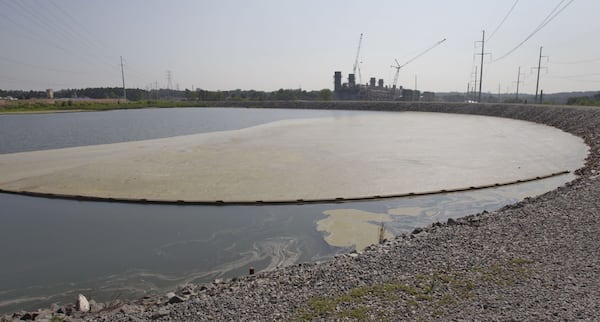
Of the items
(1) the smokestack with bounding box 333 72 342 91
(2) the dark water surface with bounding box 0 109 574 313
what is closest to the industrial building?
(1) the smokestack with bounding box 333 72 342 91

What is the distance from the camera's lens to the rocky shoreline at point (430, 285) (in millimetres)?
3980

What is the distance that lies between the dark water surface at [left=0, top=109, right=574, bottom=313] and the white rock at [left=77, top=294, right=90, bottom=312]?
0.41 meters

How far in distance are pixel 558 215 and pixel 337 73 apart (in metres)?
105

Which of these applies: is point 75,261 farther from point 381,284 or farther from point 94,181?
point 94,181

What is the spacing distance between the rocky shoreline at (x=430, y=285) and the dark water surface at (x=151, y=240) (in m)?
0.79

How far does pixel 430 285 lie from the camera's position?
4.53 m

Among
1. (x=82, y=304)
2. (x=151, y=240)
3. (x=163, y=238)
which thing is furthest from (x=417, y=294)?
(x=151, y=240)

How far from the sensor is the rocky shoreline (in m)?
3.98

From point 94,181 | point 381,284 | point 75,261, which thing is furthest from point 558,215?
point 94,181

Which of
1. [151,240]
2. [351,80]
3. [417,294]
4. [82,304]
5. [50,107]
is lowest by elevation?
[151,240]

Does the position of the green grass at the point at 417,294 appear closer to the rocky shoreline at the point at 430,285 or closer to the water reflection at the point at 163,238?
the rocky shoreline at the point at 430,285

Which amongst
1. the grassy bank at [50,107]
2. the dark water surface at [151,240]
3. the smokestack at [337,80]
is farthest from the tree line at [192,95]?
the dark water surface at [151,240]

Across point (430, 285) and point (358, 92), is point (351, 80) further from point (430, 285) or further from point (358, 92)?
point (430, 285)

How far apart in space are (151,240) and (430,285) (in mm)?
5693
